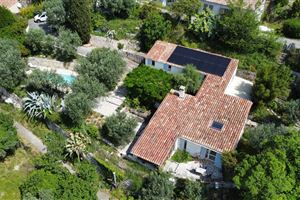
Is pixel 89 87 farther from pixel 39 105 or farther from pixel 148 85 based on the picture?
pixel 148 85

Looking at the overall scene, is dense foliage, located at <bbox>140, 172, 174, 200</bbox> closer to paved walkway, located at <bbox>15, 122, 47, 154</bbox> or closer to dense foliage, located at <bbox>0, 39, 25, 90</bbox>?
paved walkway, located at <bbox>15, 122, 47, 154</bbox>

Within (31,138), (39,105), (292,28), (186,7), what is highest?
(186,7)

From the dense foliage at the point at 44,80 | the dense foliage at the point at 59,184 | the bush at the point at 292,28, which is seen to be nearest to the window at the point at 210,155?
the dense foliage at the point at 59,184

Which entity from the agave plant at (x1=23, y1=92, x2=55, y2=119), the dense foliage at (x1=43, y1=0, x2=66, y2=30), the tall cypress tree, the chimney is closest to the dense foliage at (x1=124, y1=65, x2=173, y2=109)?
the chimney

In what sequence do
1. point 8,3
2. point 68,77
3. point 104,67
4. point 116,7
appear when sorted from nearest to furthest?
1. point 104,67
2. point 68,77
3. point 116,7
4. point 8,3

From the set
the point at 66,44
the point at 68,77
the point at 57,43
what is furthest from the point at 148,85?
the point at 57,43

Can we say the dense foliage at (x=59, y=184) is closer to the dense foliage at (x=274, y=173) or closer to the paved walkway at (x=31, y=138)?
the paved walkway at (x=31, y=138)
